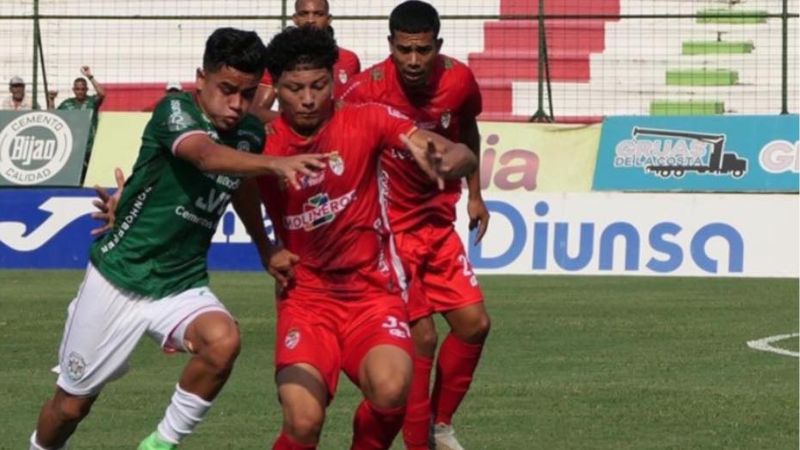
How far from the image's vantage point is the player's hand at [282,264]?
8.18 meters

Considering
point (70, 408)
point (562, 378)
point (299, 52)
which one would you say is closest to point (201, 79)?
point (299, 52)

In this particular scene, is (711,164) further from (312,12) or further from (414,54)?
(414,54)

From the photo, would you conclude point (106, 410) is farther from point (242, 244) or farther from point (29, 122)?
point (29, 122)

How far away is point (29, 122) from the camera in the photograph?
2344cm

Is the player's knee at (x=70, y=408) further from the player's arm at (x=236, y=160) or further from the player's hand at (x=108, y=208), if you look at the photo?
the player's arm at (x=236, y=160)

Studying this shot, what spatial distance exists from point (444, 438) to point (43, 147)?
46.9 ft

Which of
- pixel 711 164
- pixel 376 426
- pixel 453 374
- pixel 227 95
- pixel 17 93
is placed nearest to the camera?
pixel 376 426

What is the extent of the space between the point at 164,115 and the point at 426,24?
6.03 ft

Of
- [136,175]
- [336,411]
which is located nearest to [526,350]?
[336,411]

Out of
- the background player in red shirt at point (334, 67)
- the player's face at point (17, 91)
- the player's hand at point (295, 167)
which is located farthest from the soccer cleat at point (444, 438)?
the player's face at point (17, 91)

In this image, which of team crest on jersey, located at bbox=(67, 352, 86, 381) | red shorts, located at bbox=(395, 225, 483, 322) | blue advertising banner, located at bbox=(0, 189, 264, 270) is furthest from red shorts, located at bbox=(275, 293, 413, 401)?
blue advertising banner, located at bbox=(0, 189, 264, 270)

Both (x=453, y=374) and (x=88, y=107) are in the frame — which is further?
(x=88, y=107)

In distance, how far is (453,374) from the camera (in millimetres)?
10000

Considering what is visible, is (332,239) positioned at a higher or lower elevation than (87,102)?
higher
